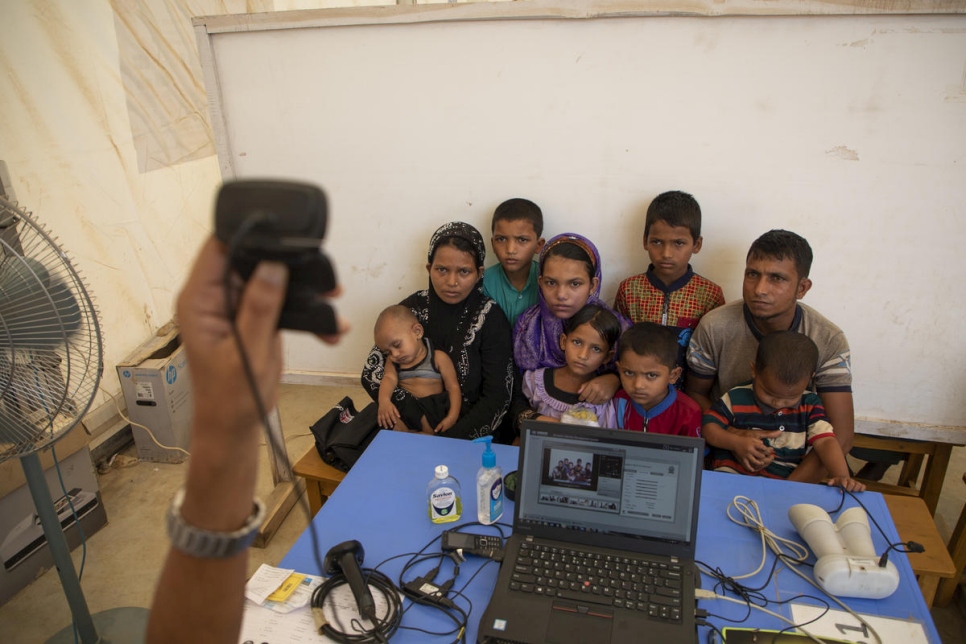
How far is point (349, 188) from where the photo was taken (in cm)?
222

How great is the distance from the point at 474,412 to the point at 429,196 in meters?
0.85

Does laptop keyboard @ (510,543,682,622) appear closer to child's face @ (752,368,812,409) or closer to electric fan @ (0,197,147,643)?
child's face @ (752,368,812,409)

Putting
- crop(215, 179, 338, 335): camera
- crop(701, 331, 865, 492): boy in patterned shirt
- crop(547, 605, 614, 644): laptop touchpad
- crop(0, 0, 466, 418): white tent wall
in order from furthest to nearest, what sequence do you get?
1. crop(0, 0, 466, 418): white tent wall
2. crop(701, 331, 865, 492): boy in patterned shirt
3. crop(547, 605, 614, 644): laptop touchpad
4. crop(215, 179, 338, 335): camera

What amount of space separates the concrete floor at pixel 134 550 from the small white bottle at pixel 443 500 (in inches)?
46.9

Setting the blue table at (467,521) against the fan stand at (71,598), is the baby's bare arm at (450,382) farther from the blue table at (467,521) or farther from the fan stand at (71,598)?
the fan stand at (71,598)

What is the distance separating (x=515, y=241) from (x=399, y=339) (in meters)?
0.57

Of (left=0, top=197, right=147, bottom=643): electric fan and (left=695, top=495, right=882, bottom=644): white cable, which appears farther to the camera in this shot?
(left=0, top=197, right=147, bottom=643): electric fan

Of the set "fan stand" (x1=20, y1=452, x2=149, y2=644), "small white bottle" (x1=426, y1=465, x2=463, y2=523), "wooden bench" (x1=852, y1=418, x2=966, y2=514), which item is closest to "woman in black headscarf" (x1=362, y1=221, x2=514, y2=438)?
"small white bottle" (x1=426, y1=465, x2=463, y2=523)

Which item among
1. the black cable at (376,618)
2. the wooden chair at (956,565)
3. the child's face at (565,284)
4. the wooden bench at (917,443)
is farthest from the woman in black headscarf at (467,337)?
the wooden chair at (956,565)

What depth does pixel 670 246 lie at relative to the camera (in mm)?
1978

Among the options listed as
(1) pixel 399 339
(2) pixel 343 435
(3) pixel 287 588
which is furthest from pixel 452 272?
(3) pixel 287 588

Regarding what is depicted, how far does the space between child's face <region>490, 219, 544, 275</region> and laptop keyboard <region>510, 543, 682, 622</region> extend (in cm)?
117

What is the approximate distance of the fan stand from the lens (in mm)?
1566

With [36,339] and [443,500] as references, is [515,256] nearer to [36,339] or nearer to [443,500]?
[443,500]
